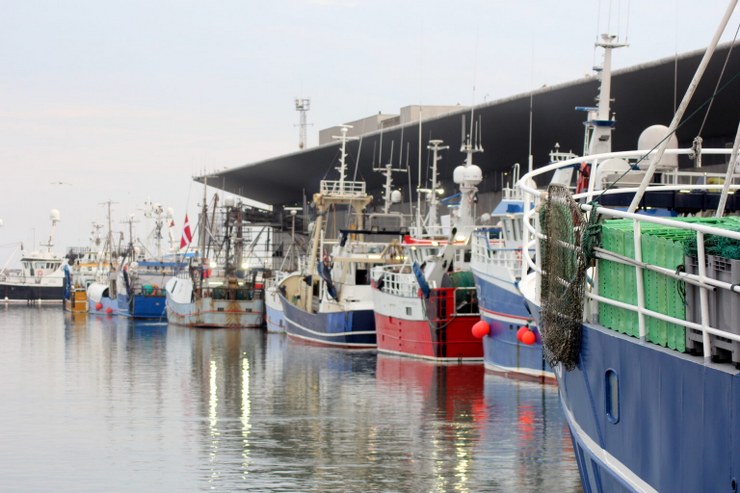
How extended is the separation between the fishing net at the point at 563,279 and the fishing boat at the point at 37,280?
133521 millimetres

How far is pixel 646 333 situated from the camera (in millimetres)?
11414

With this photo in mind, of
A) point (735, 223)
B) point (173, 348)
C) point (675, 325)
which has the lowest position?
point (173, 348)

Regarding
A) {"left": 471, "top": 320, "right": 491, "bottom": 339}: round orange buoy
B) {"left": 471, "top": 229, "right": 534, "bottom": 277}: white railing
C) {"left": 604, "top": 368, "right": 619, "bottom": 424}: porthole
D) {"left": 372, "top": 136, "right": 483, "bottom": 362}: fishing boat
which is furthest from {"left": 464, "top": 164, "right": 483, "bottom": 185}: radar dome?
{"left": 604, "top": 368, "right": 619, "bottom": 424}: porthole

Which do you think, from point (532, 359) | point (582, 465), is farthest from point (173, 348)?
point (582, 465)

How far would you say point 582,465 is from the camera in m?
14.3

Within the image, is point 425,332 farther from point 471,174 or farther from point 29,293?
point 29,293

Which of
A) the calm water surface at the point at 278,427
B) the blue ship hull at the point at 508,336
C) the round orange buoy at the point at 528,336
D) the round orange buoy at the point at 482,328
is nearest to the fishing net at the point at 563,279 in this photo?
the calm water surface at the point at 278,427

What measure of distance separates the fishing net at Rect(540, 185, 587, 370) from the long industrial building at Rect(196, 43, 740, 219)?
17.7 meters

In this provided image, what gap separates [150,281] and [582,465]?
8653 cm

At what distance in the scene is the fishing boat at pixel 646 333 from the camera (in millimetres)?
9602

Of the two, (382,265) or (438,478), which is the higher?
(382,265)

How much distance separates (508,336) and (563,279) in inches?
847

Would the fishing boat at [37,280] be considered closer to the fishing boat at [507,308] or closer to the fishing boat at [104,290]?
the fishing boat at [104,290]

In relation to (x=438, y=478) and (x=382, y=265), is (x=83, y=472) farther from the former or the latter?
(x=382, y=265)
